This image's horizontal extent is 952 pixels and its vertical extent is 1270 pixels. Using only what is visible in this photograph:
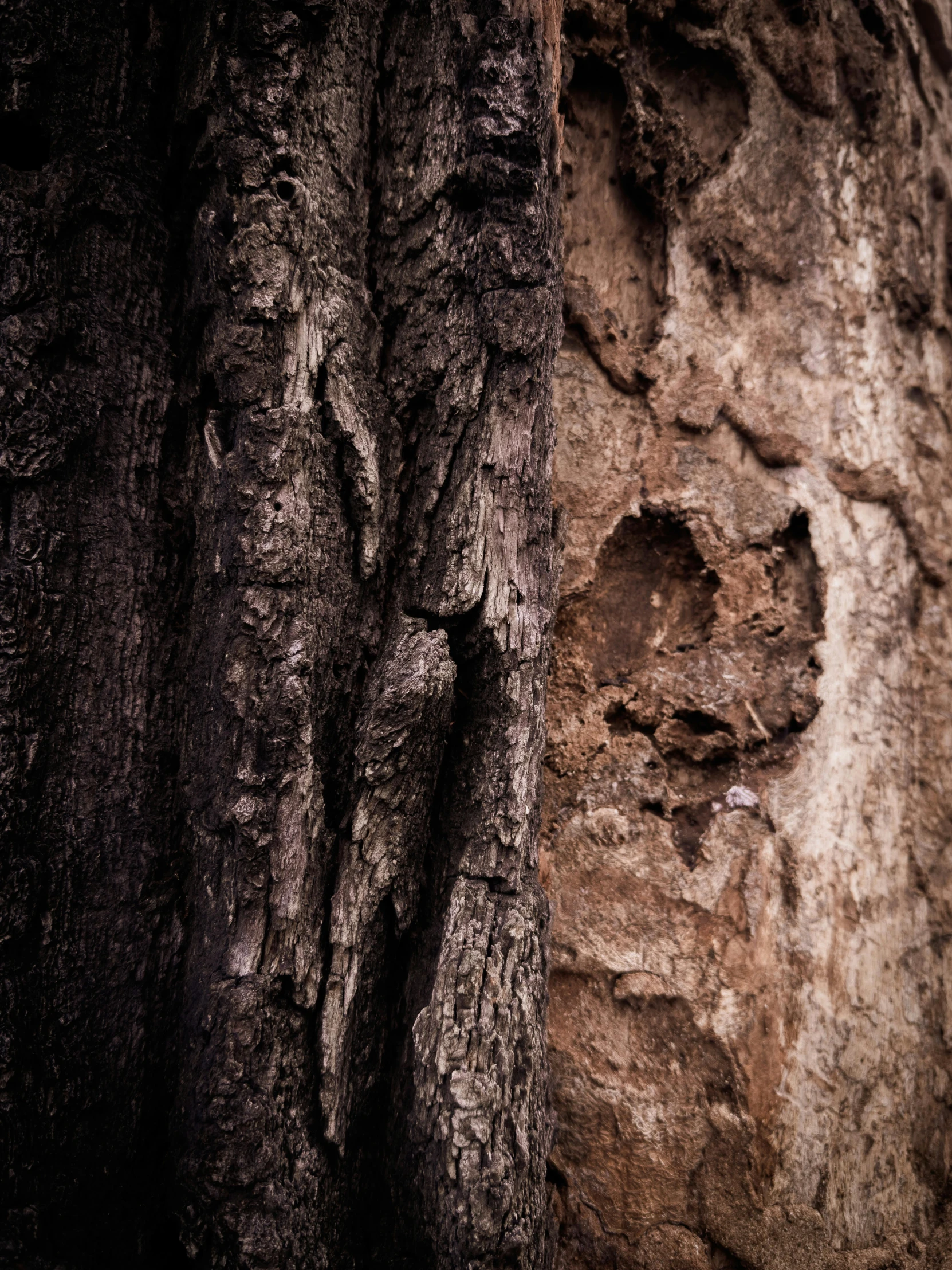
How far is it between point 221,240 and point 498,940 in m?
1.24

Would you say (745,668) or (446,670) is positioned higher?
(745,668)

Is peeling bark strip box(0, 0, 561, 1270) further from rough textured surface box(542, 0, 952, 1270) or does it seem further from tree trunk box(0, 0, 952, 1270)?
rough textured surface box(542, 0, 952, 1270)

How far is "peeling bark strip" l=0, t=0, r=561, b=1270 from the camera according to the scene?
1.14 meters

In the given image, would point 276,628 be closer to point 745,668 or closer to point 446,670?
point 446,670

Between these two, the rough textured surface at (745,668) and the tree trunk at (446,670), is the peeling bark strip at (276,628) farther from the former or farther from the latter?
the rough textured surface at (745,668)

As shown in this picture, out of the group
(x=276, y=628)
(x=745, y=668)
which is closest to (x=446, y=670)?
(x=276, y=628)

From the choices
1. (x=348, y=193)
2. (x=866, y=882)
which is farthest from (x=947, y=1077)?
(x=348, y=193)

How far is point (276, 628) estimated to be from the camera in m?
1.19

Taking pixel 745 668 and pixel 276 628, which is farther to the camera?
pixel 745 668

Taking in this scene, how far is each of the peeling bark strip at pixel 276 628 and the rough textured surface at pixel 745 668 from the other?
0.27 meters

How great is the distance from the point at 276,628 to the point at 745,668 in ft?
3.09

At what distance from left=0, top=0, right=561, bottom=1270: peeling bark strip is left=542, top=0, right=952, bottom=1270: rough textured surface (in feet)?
0.90

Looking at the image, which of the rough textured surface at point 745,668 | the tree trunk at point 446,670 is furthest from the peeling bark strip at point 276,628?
the rough textured surface at point 745,668

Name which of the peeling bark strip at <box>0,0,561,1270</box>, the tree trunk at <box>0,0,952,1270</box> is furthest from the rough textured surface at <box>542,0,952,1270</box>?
the peeling bark strip at <box>0,0,561,1270</box>
